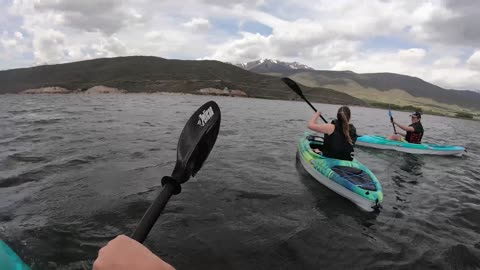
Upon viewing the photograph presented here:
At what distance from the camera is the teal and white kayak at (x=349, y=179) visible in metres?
8.38

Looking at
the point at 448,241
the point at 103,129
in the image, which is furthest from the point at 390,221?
the point at 103,129

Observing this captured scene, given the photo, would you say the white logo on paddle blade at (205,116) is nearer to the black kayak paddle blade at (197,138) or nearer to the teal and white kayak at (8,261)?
the black kayak paddle blade at (197,138)

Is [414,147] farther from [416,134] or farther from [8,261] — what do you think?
[8,261]

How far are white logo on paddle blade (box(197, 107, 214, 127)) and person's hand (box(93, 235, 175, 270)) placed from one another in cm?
225

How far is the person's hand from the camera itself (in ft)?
4.71

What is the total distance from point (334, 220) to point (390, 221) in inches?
56.5

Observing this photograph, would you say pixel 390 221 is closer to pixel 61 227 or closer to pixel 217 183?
pixel 217 183

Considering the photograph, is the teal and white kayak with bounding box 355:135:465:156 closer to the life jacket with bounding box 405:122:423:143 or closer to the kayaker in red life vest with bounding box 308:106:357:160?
the life jacket with bounding box 405:122:423:143

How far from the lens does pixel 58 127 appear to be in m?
19.0

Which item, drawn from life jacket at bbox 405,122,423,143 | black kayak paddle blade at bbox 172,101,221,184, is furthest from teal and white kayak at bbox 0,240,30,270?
life jacket at bbox 405,122,423,143

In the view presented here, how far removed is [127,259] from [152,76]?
5074 inches

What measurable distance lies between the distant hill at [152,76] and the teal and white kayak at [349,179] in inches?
3273

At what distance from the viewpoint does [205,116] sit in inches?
148

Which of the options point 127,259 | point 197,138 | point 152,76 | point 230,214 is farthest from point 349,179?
point 152,76
